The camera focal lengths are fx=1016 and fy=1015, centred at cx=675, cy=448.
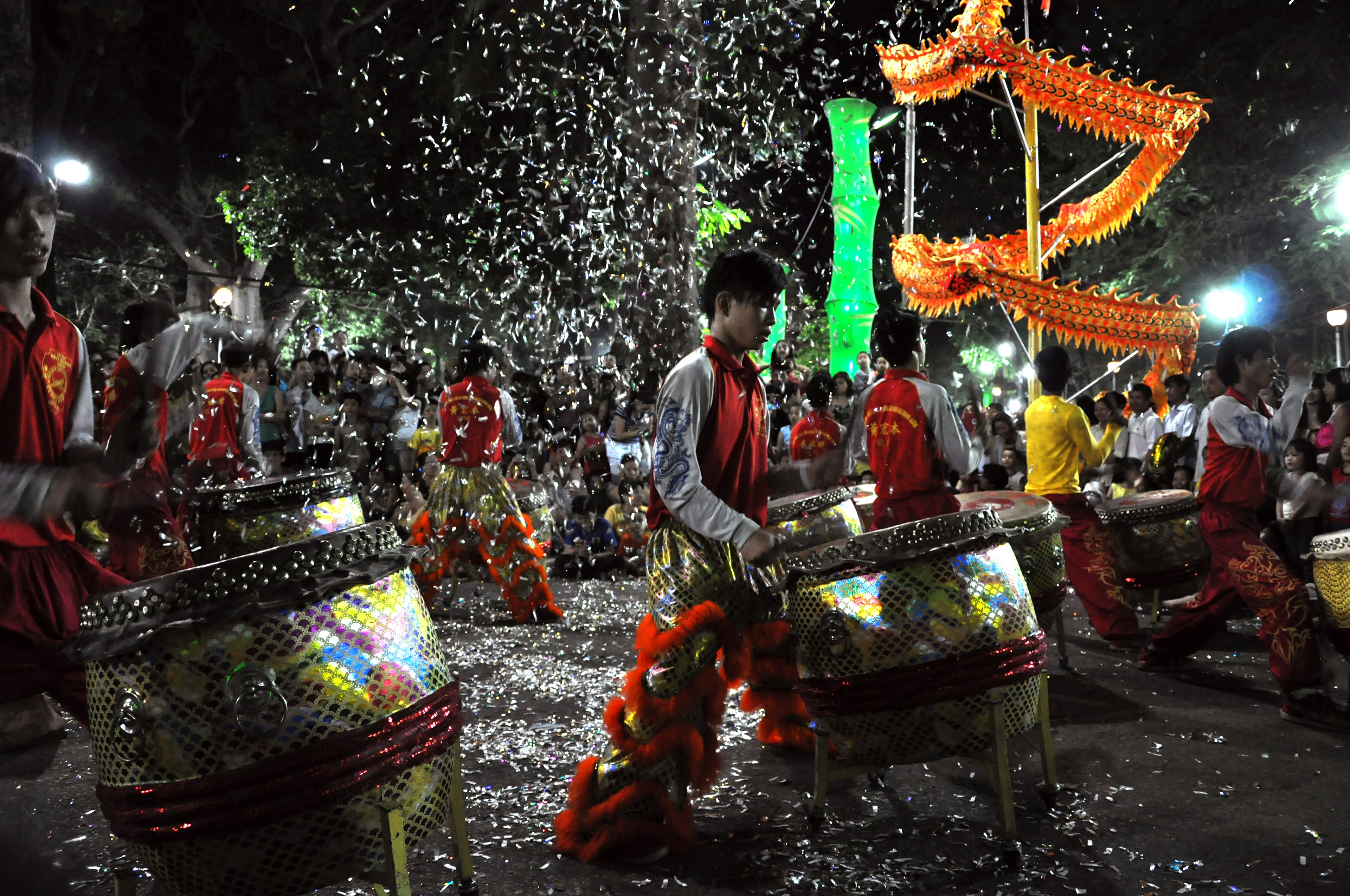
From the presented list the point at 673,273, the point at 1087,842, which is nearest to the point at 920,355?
the point at 1087,842

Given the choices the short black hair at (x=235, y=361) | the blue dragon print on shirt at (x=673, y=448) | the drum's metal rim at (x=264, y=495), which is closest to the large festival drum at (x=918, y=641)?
the blue dragon print on shirt at (x=673, y=448)

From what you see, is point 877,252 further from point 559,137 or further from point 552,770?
point 552,770

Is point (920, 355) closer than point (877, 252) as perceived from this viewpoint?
Yes

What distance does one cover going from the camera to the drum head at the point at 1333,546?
441cm

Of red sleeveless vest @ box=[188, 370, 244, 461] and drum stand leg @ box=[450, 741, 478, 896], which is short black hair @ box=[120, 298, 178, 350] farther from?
red sleeveless vest @ box=[188, 370, 244, 461]

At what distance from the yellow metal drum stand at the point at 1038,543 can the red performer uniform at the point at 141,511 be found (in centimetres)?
351

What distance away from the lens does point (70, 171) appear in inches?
594

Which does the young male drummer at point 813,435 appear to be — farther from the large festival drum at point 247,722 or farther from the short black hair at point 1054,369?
the large festival drum at point 247,722

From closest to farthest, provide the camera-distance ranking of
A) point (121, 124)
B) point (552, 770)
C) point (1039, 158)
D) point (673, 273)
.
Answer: point (552, 770), point (673, 273), point (121, 124), point (1039, 158)

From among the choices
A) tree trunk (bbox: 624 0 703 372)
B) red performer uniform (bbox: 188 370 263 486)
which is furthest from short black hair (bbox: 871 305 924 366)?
tree trunk (bbox: 624 0 703 372)

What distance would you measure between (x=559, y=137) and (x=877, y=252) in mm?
12409

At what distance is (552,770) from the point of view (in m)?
4.40

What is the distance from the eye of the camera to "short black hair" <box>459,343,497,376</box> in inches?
309

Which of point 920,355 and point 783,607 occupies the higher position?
point 920,355
